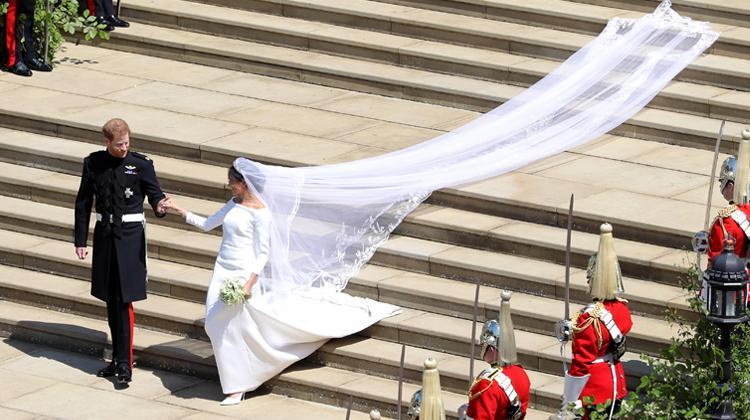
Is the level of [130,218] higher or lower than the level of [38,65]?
lower

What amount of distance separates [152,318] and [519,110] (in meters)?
3.65

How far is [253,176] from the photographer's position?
12359mm

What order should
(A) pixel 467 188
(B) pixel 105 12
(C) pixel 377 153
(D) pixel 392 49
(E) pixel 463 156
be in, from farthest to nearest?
(B) pixel 105 12, (D) pixel 392 49, (C) pixel 377 153, (E) pixel 463 156, (A) pixel 467 188

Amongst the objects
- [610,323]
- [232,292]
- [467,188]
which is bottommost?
[232,292]

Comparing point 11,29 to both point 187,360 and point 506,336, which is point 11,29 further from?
point 506,336

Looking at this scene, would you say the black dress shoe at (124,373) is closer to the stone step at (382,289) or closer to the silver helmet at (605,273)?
the stone step at (382,289)

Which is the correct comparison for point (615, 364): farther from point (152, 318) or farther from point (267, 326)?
point (152, 318)

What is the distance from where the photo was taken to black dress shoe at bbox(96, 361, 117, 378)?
12.8 m

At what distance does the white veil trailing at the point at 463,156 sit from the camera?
41.9 ft

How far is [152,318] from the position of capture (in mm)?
13375

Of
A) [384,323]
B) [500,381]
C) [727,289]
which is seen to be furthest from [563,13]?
[500,381]

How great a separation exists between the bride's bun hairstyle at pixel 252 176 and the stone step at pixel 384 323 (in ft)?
4.11

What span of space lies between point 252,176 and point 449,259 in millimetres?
1716

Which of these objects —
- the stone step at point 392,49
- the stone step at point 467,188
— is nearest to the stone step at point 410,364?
the stone step at point 467,188
